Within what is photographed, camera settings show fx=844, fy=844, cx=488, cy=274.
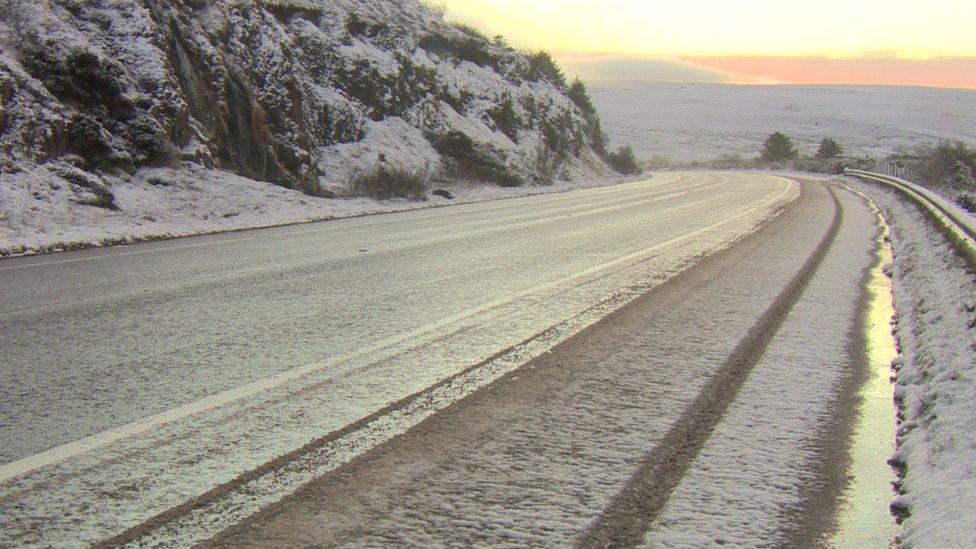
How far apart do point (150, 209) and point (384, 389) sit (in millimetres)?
12489

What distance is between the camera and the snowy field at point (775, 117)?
92.6 metres

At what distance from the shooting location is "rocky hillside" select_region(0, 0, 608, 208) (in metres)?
16.3

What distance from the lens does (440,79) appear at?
34.5 metres

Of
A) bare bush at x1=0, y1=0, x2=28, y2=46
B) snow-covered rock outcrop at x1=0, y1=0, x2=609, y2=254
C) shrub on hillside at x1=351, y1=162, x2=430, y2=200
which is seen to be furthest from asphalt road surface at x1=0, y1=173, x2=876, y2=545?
shrub on hillside at x1=351, y1=162, x2=430, y2=200

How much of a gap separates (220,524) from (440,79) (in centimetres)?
3282

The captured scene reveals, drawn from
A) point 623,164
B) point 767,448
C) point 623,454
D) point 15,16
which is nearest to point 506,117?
point 623,164

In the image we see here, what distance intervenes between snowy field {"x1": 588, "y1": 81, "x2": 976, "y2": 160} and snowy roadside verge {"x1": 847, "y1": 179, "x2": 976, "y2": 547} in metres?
78.3

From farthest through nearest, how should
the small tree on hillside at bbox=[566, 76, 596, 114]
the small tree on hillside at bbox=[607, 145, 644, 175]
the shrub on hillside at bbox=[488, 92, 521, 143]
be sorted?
1. the small tree on hillside at bbox=[566, 76, 596, 114]
2. the small tree on hillside at bbox=[607, 145, 644, 175]
3. the shrub on hillside at bbox=[488, 92, 521, 143]

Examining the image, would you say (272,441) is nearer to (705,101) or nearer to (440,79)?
(440,79)

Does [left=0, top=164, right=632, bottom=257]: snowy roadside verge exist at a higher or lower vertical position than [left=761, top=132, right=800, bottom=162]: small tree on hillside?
lower

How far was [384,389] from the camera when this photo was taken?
4535 millimetres

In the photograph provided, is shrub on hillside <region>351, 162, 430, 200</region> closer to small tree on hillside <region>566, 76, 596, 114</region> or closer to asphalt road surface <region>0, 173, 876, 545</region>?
Result: asphalt road surface <region>0, 173, 876, 545</region>

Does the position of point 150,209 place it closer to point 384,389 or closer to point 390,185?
point 390,185

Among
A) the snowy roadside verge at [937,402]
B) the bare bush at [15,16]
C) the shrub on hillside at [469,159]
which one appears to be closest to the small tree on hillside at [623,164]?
the shrub on hillside at [469,159]
